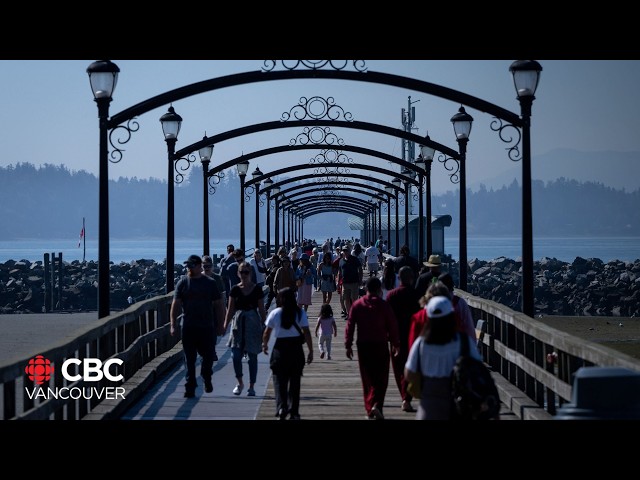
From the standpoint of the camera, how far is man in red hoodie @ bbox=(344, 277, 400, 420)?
11.9 metres

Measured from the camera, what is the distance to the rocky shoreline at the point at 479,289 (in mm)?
69656

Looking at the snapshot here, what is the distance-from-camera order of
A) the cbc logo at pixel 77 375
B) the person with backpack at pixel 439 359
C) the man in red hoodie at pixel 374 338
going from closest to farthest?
the person with backpack at pixel 439 359, the cbc logo at pixel 77 375, the man in red hoodie at pixel 374 338

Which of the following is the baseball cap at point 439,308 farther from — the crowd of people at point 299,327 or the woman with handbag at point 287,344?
the woman with handbag at point 287,344

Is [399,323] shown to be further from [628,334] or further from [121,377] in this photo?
[628,334]

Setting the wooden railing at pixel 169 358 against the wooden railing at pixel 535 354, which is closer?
the wooden railing at pixel 169 358

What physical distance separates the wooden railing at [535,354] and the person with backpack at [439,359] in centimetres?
124

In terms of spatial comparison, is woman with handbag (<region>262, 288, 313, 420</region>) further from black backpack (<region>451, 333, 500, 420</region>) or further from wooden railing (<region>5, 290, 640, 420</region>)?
black backpack (<region>451, 333, 500, 420</region>)

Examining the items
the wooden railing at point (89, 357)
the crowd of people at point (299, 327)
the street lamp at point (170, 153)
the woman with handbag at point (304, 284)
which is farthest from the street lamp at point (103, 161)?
the woman with handbag at point (304, 284)

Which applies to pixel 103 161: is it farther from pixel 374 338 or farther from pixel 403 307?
pixel 374 338

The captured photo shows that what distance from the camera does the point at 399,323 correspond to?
43.7ft

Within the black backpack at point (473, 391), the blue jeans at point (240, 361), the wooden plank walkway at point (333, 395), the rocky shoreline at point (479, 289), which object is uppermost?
the black backpack at point (473, 391)

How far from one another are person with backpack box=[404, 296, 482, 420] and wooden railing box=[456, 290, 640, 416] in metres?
1.24

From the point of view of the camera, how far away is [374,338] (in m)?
11.9
